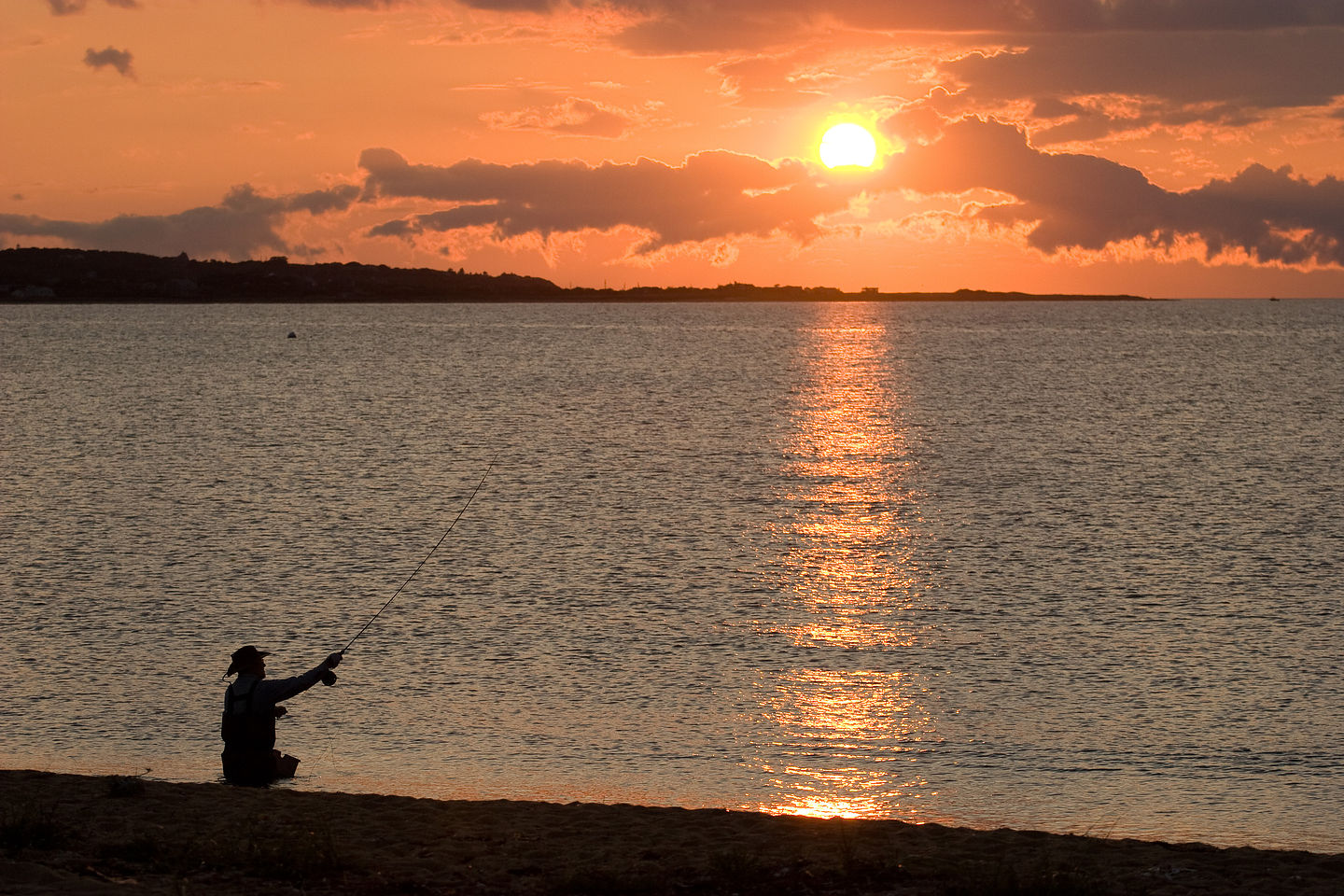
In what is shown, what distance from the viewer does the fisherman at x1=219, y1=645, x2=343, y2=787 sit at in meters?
15.5

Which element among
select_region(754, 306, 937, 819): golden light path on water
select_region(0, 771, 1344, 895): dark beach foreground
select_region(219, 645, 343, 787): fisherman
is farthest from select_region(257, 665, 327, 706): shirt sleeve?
select_region(754, 306, 937, 819): golden light path on water

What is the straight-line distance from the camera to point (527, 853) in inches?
509

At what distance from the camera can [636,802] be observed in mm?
15875

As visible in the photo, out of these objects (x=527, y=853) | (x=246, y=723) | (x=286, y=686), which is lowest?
(x=527, y=853)

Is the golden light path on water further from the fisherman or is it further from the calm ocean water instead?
the fisherman

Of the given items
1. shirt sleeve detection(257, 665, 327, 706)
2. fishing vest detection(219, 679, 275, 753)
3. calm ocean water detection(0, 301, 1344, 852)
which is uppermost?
shirt sleeve detection(257, 665, 327, 706)

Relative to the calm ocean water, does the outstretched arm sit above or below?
above

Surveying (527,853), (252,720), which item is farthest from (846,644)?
(527,853)

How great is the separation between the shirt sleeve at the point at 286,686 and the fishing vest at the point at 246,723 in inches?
4.0

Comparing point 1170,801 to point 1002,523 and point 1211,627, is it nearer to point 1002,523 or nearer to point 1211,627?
point 1211,627

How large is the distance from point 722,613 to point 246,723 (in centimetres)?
1224

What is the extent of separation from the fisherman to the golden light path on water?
222 inches

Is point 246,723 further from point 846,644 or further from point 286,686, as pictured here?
point 846,644

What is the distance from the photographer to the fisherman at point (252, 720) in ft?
50.8
